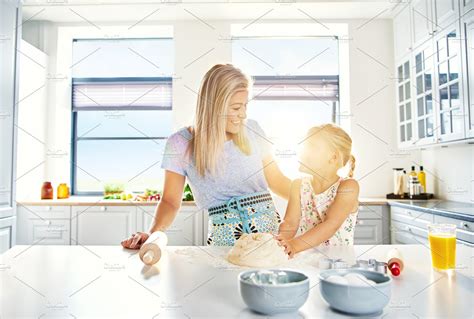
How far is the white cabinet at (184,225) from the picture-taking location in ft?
8.21

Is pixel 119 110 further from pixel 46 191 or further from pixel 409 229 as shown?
pixel 409 229

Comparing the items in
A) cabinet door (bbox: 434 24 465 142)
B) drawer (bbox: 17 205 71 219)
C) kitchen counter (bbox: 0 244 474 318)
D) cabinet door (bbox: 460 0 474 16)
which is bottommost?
drawer (bbox: 17 205 71 219)

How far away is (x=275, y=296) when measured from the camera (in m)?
0.50

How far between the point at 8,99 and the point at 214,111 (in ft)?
5.95

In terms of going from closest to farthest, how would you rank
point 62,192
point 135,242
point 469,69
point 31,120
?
point 135,242 < point 469,69 < point 31,120 < point 62,192

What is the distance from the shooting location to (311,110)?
9.64 feet

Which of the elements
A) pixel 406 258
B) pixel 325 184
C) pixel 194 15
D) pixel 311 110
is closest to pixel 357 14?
pixel 311 110

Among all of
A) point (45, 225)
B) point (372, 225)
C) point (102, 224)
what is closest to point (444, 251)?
point (372, 225)

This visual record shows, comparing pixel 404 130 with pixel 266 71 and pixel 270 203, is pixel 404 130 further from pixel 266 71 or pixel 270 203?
pixel 270 203

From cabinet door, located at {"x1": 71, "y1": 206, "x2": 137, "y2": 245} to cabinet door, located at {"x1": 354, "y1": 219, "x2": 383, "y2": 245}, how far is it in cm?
161

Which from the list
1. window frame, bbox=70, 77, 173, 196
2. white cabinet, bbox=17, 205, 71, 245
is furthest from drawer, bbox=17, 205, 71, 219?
window frame, bbox=70, 77, 173, 196

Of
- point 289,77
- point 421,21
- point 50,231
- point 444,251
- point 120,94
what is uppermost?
point 421,21

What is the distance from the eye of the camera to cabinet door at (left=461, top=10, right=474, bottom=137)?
72.1 inches

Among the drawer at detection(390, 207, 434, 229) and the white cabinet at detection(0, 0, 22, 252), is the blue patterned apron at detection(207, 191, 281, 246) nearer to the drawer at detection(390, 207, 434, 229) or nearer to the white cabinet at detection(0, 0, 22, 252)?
the drawer at detection(390, 207, 434, 229)
